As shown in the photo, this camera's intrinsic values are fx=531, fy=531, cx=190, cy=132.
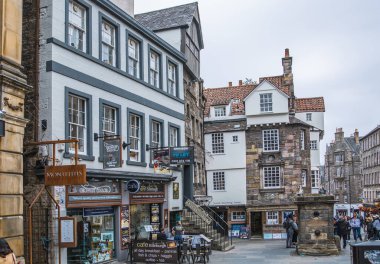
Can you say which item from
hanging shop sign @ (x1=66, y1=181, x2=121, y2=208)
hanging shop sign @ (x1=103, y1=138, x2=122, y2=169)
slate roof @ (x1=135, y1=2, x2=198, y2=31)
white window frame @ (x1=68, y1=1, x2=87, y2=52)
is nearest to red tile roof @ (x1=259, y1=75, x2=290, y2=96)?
slate roof @ (x1=135, y1=2, x2=198, y2=31)

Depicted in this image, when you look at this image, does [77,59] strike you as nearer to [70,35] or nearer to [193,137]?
[70,35]

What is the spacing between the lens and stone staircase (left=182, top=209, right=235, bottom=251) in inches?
996

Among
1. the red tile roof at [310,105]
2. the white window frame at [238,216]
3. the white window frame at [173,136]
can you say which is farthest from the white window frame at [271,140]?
the white window frame at [173,136]

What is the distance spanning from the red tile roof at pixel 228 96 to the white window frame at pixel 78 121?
72.4 ft

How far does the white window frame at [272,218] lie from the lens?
122 ft

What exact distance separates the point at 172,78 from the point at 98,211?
32.7 ft

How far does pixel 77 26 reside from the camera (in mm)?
18094

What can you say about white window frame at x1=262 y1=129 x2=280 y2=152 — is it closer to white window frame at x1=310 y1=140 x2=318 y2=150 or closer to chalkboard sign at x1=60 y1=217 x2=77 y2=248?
white window frame at x1=310 y1=140 x2=318 y2=150

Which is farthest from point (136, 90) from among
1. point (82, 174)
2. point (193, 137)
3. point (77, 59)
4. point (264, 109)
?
point (264, 109)

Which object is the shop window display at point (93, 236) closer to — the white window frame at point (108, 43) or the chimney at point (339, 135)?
the white window frame at point (108, 43)

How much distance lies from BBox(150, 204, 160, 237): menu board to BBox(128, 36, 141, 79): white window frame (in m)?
5.89

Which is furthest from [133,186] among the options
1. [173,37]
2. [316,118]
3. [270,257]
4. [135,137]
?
[316,118]

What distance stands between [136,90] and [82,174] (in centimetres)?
890

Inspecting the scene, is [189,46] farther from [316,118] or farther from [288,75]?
[316,118]
